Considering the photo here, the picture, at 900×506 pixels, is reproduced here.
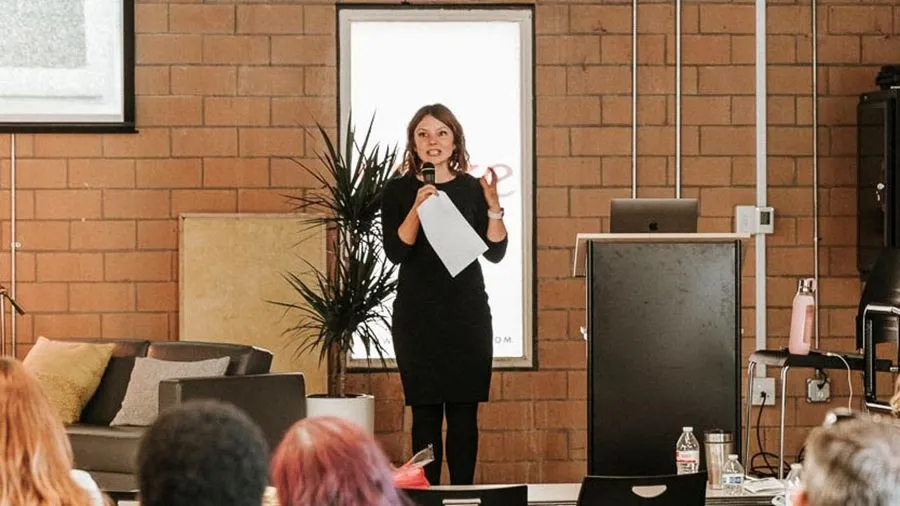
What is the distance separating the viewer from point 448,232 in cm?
526

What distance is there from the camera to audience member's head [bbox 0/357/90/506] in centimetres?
216

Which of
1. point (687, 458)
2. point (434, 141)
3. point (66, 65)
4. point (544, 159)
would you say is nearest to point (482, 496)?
point (687, 458)

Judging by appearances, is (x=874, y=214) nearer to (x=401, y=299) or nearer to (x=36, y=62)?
(x=401, y=299)

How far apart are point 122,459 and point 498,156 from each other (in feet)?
7.94

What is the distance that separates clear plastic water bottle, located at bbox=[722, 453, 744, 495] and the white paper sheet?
1.45 metres

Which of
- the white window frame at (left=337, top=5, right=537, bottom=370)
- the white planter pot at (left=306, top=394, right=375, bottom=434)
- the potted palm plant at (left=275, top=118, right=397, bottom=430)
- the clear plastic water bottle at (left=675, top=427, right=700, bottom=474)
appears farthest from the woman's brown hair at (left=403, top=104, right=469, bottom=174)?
the clear plastic water bottle at (left=675, top=427, right=700, bottom=474)

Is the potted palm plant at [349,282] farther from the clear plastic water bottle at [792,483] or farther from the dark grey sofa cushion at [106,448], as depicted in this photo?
the clear plastic water bottle at [792,483]

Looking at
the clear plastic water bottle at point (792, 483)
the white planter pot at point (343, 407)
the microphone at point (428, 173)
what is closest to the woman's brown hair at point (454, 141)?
the microphone at point (428, 173)

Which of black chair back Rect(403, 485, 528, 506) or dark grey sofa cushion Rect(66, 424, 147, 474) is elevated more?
black chair back Rect(403, 485, 528, 506)

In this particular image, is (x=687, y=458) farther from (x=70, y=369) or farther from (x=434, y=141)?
(x=70, y=369)

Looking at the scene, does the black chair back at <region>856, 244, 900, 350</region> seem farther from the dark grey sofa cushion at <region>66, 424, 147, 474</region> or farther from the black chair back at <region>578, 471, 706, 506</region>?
the dark grey sofa cushion at <region>66, 424, 147, 474</region>

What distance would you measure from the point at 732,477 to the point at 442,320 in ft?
5.06

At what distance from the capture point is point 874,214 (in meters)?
6.68

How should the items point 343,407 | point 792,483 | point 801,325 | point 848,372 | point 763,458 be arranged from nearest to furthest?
point 792,483 → point 801,325 → point 343,407 → point 848,372 → point 763,458
